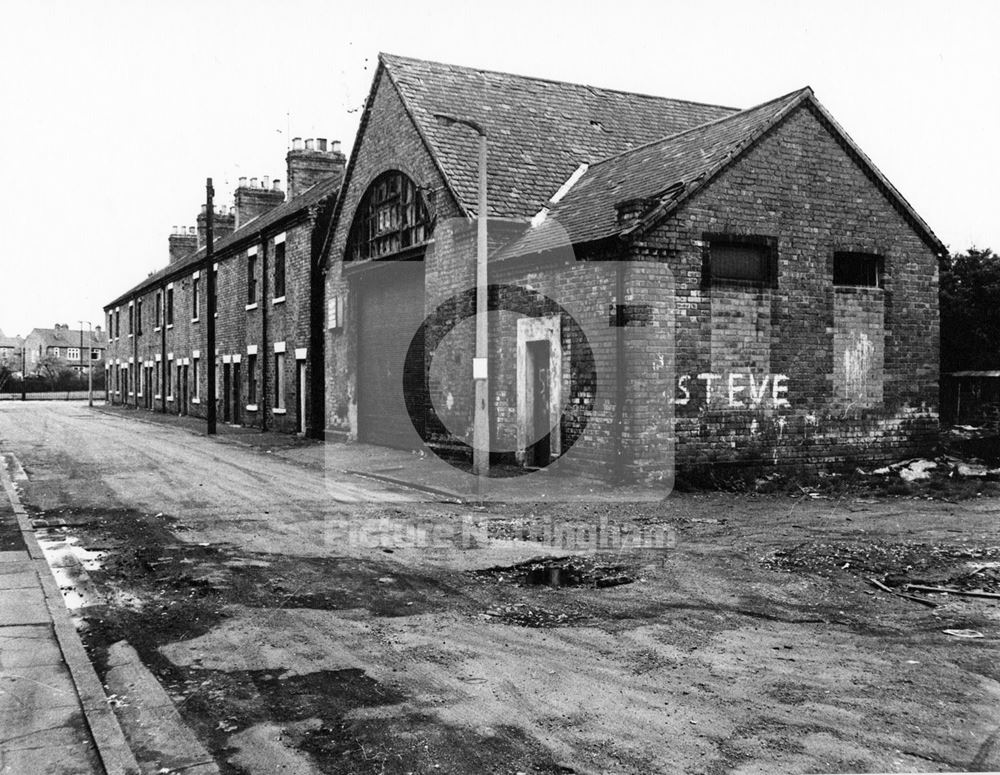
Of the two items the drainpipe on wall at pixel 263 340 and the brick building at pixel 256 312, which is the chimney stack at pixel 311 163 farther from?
the drainpipe on wall at pixel 263 340

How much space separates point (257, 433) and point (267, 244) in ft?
19.4

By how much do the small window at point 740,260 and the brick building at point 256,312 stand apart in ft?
42.3

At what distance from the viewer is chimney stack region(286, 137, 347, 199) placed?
30.1m

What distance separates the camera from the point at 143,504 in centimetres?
1192

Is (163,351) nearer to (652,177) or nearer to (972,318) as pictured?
(652,177)

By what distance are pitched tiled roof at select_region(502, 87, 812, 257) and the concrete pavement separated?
9.34m

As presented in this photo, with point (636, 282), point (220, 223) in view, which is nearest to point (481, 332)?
point (636, 282)

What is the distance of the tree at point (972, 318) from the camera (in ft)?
66.4

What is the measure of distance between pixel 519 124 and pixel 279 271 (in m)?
10.5

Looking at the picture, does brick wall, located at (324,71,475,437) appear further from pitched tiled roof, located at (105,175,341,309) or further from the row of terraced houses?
pitched tiled roof, located at (105,175,341,309)

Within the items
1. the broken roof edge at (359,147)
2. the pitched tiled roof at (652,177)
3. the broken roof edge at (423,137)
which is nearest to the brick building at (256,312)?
the broken roof edge at (359,147)

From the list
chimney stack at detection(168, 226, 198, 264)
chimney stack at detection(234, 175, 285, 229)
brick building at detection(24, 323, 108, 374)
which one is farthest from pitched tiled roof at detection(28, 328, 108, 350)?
chimney stack at detection(234, 175, 285, 229)

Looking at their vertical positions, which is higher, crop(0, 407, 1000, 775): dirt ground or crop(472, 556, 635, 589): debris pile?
crop(0, 407, 1000, 775): dirt ground

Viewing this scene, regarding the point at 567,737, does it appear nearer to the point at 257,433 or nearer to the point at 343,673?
the point at 343,673
